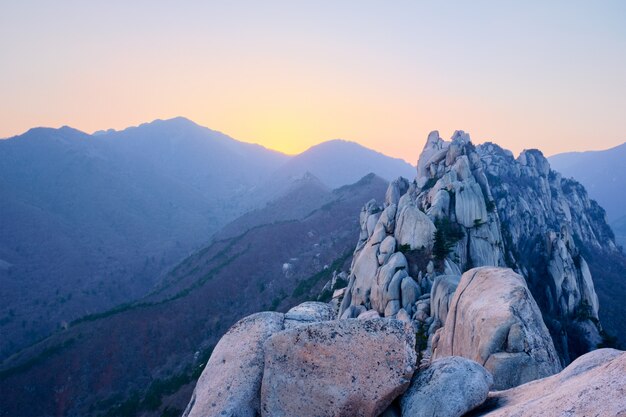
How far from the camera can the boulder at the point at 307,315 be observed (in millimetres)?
13396

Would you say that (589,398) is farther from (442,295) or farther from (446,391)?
(442,295)

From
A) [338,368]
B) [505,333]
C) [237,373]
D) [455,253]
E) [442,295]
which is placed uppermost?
[338,368]

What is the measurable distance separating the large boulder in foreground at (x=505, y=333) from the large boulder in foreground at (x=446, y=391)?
20.0ft

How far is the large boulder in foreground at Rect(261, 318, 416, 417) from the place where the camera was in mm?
9992

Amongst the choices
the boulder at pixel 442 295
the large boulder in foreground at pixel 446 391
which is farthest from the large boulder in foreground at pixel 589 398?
the boulder at pixel 442 295

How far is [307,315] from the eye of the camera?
14.3 metres

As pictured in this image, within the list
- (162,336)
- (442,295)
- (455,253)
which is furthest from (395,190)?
(162,336)

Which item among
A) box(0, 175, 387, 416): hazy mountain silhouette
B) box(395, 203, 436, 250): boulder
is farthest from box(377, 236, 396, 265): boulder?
box(0, 175, 387, 416): hazy mountain silhouette

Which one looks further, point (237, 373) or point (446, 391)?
point (237, 373)

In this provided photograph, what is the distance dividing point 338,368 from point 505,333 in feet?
Answer: 32.6

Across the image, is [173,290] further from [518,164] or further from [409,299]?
[518,164]

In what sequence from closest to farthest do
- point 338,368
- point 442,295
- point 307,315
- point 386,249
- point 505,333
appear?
point 338,368, point 307,315, point 505,333, point 442,295, point 386,249

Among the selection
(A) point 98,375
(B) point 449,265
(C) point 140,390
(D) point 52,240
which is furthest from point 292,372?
(D) point 52,240

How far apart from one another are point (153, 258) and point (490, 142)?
13716cm
